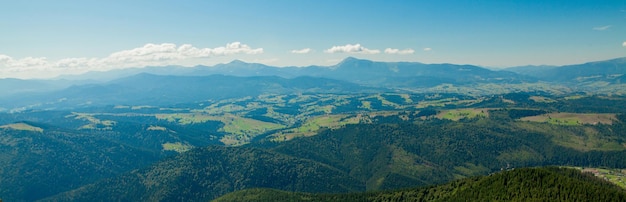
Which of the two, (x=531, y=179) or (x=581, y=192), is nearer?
(x=581, y=192)

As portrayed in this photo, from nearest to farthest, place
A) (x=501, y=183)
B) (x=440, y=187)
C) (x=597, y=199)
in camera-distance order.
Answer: (x=597, y=199), (x=501, y=183), (x=440, y=187)

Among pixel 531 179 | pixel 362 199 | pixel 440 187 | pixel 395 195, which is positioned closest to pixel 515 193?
pixel 531 179

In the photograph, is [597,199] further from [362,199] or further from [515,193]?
[362,199]

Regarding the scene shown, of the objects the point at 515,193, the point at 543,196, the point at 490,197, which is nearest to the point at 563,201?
the point at 543,196

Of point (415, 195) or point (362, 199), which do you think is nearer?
point (415, 195)

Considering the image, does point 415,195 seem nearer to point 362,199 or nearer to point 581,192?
point 362,199

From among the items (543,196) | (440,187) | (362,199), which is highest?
(543,196)

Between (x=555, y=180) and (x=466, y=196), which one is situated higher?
(x=555, y=180)

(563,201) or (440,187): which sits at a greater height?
(563,201)

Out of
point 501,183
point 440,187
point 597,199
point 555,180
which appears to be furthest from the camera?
point 440,187
